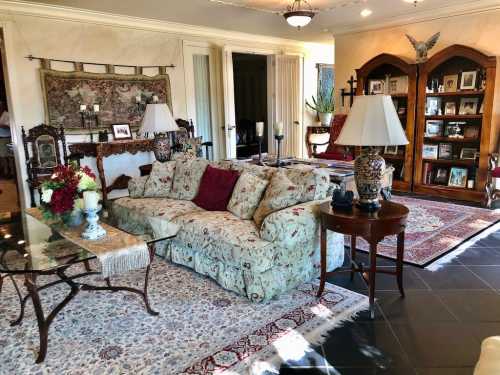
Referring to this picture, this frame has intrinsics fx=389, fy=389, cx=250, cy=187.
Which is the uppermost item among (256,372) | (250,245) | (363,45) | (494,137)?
(363,45)

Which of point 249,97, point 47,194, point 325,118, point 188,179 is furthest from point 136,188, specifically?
point 249,97

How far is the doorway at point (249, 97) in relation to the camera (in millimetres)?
9695

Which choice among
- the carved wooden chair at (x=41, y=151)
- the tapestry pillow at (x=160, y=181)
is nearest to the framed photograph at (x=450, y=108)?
the tapestry pillow at (x=160, y=181)

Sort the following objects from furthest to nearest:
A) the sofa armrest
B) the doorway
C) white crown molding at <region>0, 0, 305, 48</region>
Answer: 1. the doorway
2. white crown molding at <region>0, 0, 305, 48</region>
3. the sofa armrest

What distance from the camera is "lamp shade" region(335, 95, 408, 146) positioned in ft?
8.05

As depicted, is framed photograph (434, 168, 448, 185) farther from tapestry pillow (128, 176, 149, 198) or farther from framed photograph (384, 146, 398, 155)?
tapestry pillow (128, 176, 149, 198)

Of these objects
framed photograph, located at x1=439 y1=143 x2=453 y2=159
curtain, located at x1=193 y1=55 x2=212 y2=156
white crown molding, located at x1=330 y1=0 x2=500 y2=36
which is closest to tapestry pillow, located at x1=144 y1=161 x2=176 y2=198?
curtain, located at x1=193 y1=55 x2=212 y2=156

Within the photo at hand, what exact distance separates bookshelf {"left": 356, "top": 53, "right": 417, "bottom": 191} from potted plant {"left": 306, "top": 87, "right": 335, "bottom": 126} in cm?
189

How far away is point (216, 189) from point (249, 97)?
6956 mm

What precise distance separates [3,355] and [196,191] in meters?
2.02

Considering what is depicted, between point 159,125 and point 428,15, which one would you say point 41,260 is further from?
point 428,15

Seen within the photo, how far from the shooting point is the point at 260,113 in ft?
33.3

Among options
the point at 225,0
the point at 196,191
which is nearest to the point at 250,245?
the point at 196,191

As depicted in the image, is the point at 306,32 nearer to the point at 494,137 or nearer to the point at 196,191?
the point at 494,137
